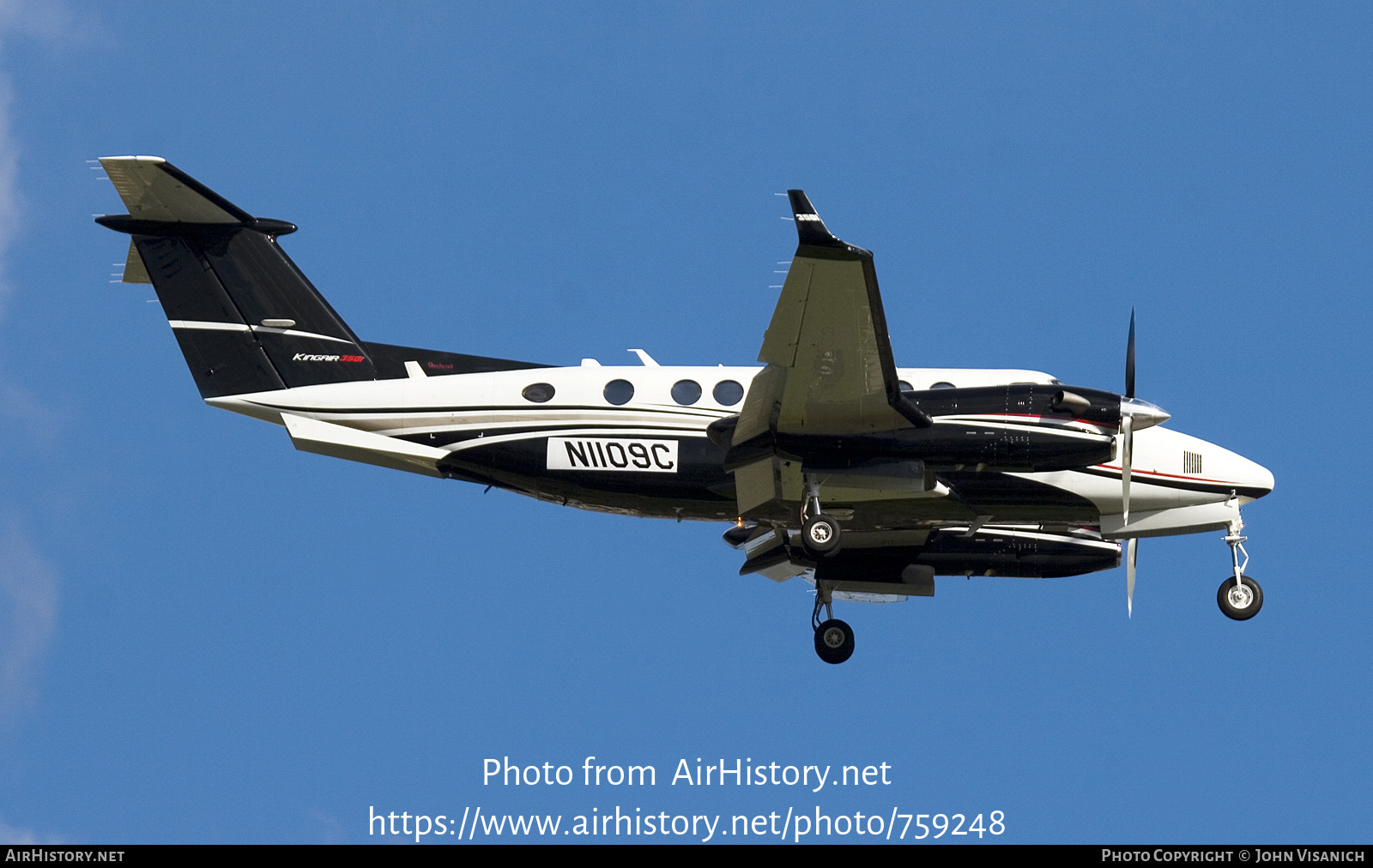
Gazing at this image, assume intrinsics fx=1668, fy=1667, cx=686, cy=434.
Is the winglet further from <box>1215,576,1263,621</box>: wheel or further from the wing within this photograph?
<box>1215,576,1263,621</box>: wheel

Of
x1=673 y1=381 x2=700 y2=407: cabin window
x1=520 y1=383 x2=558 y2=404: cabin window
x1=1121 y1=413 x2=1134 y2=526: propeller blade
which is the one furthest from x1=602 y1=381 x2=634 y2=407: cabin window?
x1=1121 y1=413 x2=1134 y2=526: propeller blade

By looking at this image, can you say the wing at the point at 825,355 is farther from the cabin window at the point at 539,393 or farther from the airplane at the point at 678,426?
the cabin window at the point at 539,393

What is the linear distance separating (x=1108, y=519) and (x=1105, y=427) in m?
3.01

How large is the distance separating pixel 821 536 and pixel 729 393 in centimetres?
272

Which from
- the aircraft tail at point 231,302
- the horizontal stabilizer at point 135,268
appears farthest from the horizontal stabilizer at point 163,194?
the horizontal stabilizer at point 135,268

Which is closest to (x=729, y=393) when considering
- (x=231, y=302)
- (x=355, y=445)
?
(x=355, y=445)

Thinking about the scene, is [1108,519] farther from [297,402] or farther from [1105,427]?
[297,402]

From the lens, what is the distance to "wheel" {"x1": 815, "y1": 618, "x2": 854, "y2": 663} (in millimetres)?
28469

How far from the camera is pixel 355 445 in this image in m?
25.6

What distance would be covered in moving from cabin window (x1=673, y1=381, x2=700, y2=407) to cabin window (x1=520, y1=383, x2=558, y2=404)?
1849mm

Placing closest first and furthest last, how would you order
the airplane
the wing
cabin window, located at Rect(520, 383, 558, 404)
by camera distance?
the wing
the airplane
cabin window, located at Rect(520, 383, 558, 404)

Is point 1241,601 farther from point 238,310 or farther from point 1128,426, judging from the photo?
point 238,310

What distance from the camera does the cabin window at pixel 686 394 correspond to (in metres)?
25.3

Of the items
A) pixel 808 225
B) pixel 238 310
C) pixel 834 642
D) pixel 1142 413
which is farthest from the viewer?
pixel 834 642
